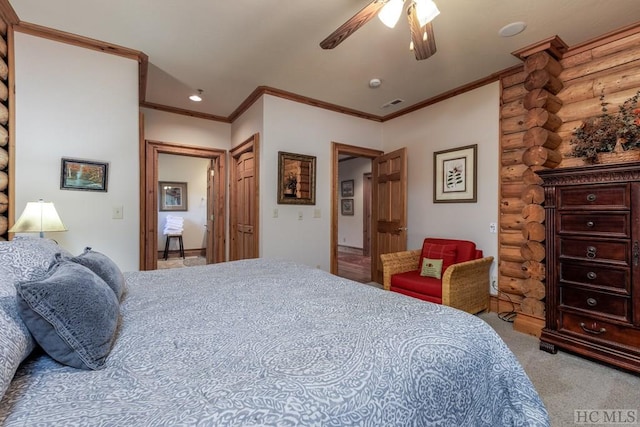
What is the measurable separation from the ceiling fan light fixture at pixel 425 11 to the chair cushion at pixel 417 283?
7.32ft

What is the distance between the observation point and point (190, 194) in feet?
22.8

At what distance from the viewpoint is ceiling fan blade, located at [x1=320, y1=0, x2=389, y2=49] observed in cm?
164

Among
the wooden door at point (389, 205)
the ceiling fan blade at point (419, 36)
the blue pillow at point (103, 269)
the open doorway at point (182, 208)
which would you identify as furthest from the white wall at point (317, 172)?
the open doorway at point (182, 208)

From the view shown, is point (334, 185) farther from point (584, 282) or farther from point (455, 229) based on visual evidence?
point (584, 282)

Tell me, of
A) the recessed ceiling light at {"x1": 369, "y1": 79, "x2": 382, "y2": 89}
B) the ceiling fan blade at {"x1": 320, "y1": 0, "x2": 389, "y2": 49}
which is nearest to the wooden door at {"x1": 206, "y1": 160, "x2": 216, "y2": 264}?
the recessed ceiling light at {"x1": 369, "y1": 79, "x2": 382, "y2": 89}

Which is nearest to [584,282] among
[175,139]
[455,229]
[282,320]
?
[455,229]

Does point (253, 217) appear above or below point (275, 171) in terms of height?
below

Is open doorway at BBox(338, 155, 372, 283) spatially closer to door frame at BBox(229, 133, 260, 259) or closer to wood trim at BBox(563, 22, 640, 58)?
door frame at BBox(229, 133, 260, 259)

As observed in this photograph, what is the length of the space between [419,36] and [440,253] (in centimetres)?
227

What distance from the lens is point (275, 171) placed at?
3.62m

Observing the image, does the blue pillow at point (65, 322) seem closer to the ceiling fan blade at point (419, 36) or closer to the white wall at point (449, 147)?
the ceiling fan blade at point (419, 36)

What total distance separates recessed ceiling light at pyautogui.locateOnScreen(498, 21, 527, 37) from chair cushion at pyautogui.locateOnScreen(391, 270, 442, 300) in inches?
90.2

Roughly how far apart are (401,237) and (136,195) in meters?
3.15

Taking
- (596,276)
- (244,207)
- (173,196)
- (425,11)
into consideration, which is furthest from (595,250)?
(173,196)
